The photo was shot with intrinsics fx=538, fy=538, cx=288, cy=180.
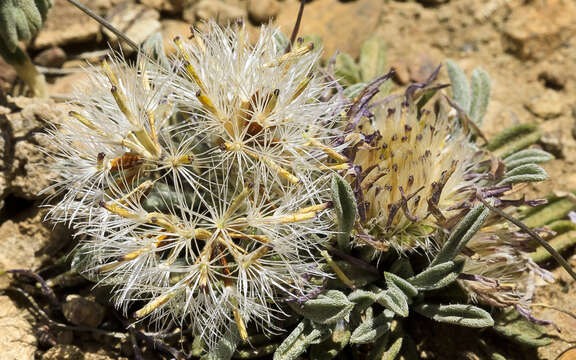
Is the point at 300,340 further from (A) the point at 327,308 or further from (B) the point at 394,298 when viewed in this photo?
(B) the point at 394,298

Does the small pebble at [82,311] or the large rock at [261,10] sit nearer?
the small pebble at [82,311]

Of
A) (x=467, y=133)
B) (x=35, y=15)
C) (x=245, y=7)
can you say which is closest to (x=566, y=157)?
(x=467, y=133)

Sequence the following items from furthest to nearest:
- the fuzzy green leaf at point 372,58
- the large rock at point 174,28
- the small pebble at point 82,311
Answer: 1. the large rock at point 174,28
2. the fuzzy green leaf at point 372,58
3. the small pebble at point 82,311

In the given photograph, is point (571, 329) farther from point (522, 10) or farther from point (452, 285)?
point (522, 10)

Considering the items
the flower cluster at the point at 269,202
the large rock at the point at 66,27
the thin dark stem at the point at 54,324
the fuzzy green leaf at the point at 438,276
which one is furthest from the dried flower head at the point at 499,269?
the large rock at the point at 66,27

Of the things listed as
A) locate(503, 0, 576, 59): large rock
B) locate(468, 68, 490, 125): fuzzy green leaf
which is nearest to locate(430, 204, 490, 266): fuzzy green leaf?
locate(468, 68, 490, 125): fuzzy green leaf

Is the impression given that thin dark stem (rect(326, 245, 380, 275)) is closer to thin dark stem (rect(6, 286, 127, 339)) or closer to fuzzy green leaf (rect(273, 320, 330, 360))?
fuzzy green leaf (rect(273, 320, 330, 360))

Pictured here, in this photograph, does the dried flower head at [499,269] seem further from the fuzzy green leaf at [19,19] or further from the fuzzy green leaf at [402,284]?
the fuzzy green leaf at [19,19]
